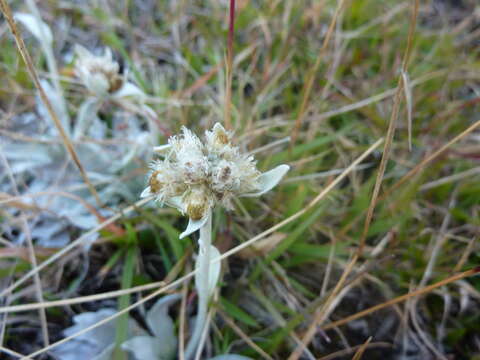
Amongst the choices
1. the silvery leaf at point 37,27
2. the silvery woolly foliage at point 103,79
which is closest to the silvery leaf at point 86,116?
the silvery woolly foliage at point 103,79

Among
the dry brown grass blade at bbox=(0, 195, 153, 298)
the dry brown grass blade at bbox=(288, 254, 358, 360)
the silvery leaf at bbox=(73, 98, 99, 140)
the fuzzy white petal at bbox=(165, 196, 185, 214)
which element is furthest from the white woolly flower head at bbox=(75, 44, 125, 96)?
the dry brown grass blade at bbox=(288, 254, 358, 360)

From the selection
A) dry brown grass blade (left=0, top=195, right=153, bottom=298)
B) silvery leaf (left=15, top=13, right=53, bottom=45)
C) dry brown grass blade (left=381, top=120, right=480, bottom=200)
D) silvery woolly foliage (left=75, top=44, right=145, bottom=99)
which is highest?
silvery leaf (left=15, top=13, right=53, bottom=45)

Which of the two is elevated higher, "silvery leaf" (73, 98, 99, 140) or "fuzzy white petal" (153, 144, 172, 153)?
"silvery leaf" (73, 98, 99, 140)

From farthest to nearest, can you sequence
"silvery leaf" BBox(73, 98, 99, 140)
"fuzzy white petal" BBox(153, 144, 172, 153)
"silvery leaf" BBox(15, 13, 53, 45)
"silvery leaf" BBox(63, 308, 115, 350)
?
1. "silvery leaf" BBox(73, 98, 99, 140)
2. "silvery leaf" BBox(15, 13, 53, 45)
3. "silvery leaf" BBox(63, 308, 115, 350)
4. "fuzzy white petal" BBox(153, 144, 172, 153)

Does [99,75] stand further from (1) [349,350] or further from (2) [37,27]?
(1) [349,350]

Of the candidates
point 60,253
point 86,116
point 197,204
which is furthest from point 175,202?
point 86,116

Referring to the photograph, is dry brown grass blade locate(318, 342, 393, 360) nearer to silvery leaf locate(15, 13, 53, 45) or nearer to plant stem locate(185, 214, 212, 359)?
plant stem locate(185, 214, 212, 359)
